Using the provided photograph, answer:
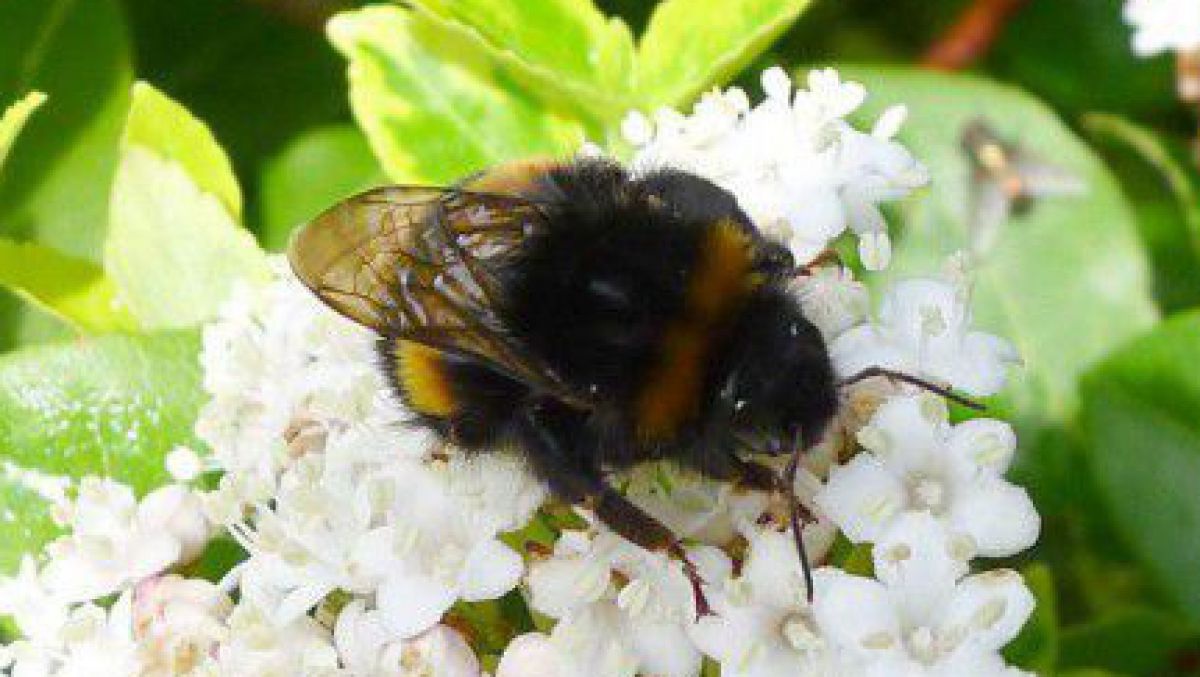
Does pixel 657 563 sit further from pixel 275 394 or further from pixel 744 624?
pixel 275 394

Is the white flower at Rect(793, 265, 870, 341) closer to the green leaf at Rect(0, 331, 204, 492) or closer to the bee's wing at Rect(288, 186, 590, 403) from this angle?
the bee's wing at Rect(288, 186, 590, 403)

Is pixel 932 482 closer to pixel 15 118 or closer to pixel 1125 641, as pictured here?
pixel 1125 641

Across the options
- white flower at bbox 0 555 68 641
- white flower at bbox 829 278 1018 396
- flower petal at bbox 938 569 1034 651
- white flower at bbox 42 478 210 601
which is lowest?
white flower at bbox 0 555 68 641

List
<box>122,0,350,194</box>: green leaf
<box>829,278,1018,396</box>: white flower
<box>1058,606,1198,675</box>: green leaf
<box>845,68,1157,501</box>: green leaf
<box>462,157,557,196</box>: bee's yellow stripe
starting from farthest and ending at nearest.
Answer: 1. <box>122,0,350,194</box>: green leaf
2. <box>845,68,1157,501</box>: green leaf
3. <box>1058,606,1198,675</box>: green leaf
4. <box>829,278,1018,396</box>: white flower
5. <box>462,157,557,196</box>: bee's yellow stripe

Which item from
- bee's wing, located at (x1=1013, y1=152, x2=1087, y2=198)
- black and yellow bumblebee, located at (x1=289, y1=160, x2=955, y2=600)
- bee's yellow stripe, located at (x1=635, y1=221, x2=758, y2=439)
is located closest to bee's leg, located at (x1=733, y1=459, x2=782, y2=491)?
black and yellow bumblebee, located at (x1=289, y1=160, x2=955, y2=600)

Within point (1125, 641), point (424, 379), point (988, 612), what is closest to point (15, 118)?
point (424, 379)

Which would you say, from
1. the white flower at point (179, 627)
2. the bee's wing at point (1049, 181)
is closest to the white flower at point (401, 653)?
the white flower at point (179, 627)

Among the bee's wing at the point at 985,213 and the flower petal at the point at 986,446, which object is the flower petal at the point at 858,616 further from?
the bee's wing at the point at 985,213

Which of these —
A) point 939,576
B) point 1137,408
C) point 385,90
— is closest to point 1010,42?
→ point 1137,408
